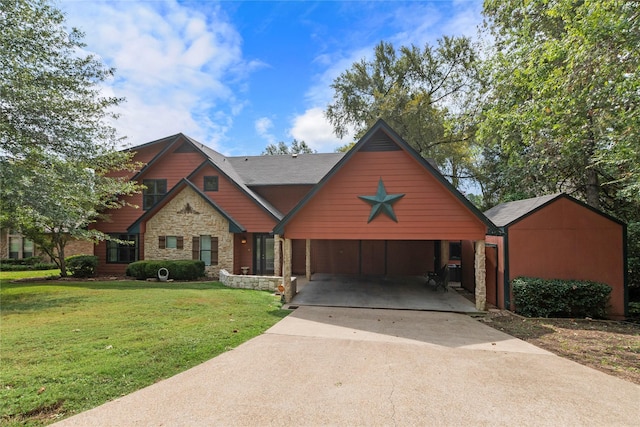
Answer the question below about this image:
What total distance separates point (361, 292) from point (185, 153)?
12960mm

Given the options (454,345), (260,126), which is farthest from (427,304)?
(260,126)

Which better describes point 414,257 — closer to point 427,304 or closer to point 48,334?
point 427,304

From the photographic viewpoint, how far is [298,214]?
416 inches

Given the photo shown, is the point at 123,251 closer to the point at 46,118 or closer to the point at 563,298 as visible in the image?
the point at 46,118

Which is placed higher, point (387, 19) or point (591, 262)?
point (387, 19)

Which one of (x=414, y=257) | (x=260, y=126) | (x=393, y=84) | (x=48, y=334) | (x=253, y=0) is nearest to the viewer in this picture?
(x=48, y=334)

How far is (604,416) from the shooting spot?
3.82 m

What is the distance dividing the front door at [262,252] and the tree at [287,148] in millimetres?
39185

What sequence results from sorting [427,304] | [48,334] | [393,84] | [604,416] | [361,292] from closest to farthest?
[604,416], [48,334], [427,304], [361,292], [393,84]

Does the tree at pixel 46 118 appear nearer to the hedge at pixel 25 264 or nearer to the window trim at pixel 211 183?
the window trim at pixel 211 183

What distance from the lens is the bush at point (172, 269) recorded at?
14.3m

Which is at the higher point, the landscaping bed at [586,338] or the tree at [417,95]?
the tree at [417,95]

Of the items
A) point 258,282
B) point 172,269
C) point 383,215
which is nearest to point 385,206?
point 383,215

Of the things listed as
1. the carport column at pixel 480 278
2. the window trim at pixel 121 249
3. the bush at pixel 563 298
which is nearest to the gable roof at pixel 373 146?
the carport column at pixel 480 278
